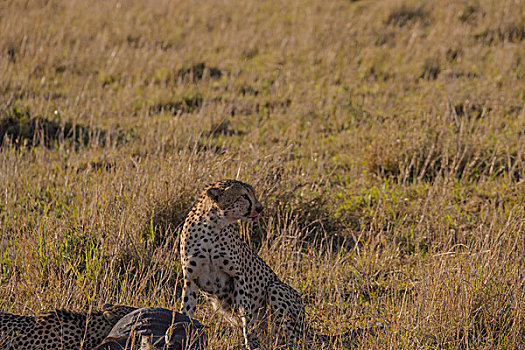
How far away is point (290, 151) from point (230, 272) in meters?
2.90

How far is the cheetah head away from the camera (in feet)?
11.5

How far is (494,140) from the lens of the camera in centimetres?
633

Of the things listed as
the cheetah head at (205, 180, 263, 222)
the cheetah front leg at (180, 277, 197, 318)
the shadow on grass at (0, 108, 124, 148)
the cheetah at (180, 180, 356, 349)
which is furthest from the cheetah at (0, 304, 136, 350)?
the shadow on grass at (0, 108, 124, 148)

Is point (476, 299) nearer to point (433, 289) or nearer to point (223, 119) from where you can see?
point (433, 289)

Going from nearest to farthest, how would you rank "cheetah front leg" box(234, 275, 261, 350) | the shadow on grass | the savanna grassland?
"cheetah front leg" box(234, 275, 261, 350)
the savanna grassland
the shadow on grass

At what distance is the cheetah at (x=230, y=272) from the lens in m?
3.49

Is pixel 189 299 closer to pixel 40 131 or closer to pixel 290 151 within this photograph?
pixel 290 151

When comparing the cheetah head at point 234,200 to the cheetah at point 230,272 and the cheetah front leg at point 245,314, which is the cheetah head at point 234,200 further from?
the cheetah front leg at point 245,314

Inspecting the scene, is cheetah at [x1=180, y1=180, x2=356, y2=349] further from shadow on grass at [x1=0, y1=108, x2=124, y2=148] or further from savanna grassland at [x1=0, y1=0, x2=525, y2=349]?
shadow on grass at [x1=0, y1=108, x2=124, y2=148]

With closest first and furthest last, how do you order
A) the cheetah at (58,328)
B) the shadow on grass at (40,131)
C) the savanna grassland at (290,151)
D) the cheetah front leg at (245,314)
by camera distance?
the cheetah at (58,328) → the cheetah front leg at (245,314) → the savanna grassland at (290,151) → the shadow on grass at (40,131)

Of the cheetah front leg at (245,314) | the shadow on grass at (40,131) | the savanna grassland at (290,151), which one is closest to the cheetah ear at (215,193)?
the cheetah front leg at (245,314)

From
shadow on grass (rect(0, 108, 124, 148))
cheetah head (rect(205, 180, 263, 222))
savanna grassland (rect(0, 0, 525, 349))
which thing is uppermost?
cheetah head (rect(205, 180, 263, 222))

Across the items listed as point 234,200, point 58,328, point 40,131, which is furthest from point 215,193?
point 40,131

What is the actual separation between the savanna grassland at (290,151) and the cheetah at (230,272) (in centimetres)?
21
